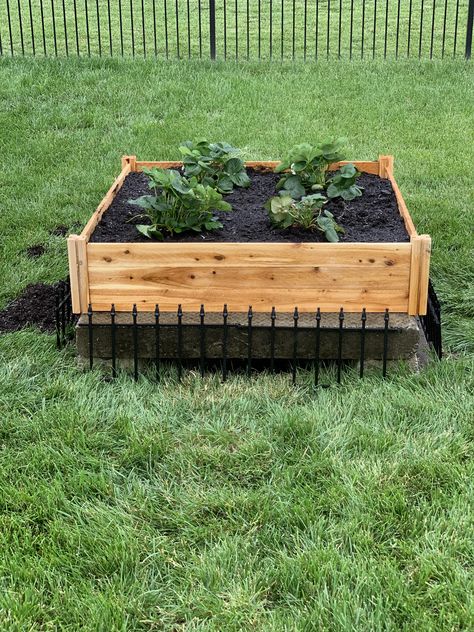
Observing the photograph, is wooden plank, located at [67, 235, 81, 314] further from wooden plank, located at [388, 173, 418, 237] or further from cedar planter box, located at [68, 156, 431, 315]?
wooden plank, located at [388, 173, 418, 237]

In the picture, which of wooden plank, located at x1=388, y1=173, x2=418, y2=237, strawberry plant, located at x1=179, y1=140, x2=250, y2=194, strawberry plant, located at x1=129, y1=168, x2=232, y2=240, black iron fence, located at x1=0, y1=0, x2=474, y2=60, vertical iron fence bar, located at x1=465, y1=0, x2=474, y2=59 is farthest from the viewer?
black iron fence, located at x1=0, y1=0, x2=474, y2=60

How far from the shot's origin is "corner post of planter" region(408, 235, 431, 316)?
3.80 m

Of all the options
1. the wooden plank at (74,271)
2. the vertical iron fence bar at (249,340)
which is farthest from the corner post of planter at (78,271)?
the vertical iron fence bar at (249,340)

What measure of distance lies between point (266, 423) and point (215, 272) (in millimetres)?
819

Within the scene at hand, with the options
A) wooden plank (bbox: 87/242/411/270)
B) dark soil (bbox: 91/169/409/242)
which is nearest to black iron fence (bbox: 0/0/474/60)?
dark soil (bbox: 91/169/409/242)

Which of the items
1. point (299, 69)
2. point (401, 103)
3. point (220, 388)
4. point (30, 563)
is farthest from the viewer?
point (299, 69)

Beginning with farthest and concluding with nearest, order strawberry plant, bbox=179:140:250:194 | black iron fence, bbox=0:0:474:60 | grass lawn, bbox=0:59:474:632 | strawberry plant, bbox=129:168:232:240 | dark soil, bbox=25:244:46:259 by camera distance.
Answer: black iron fence, bbox=0:0:474:60 < dark soil, bbox=25:244:46:259 < strawberry plant, bbox=179:140:250:194 < strawberry plant, bbox=129:168:232:240 < grass lawn, bbox=0:59:474:632

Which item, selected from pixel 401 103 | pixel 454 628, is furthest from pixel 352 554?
pixel 401 103

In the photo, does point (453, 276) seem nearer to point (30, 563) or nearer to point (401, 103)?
point (30, 563)

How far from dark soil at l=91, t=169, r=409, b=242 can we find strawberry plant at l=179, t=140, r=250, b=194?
153 millimetres

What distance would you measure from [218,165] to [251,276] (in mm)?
1496

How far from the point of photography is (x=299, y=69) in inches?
408

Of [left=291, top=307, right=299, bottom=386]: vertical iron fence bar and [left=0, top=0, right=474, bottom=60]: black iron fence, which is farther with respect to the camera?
[left=0, top=0, right=474, bottom=60]: black iron fence

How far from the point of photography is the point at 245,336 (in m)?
3.93
